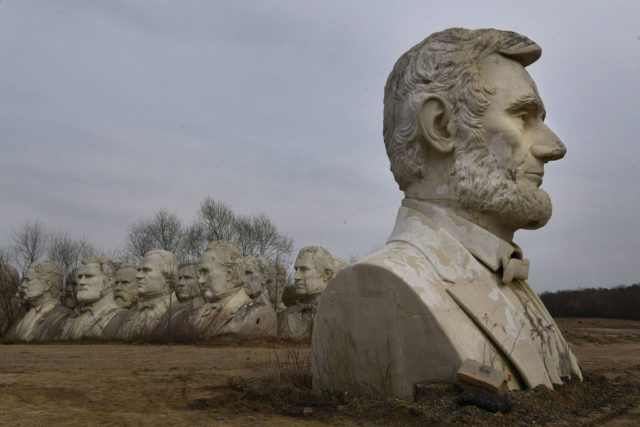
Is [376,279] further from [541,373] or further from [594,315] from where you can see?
[594,315]

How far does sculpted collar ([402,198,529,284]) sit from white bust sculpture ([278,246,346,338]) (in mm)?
10072

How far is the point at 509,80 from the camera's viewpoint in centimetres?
400

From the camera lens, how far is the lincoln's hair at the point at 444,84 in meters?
3.93

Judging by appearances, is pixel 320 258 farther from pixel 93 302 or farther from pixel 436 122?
pixel 436 122

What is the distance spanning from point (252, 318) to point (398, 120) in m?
9.00

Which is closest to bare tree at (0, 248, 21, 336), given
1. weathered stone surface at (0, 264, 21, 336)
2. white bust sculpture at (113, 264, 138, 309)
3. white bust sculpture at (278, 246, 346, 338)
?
weathered stone surface at (0, 264, 21, 336)

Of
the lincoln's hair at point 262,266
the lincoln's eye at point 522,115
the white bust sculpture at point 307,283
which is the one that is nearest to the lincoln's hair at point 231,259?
the white bust sculpture at point 307,283

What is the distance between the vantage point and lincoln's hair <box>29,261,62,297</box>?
1689cm

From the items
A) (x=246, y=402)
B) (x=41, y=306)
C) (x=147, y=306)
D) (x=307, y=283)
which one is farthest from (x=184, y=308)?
(x=246, y=402)

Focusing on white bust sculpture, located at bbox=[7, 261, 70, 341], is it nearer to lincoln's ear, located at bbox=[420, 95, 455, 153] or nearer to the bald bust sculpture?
the bald bust sculpture

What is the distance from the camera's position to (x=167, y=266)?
14719 mm

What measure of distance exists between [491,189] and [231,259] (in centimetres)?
1013

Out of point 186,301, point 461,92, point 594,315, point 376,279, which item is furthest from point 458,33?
point 594,315

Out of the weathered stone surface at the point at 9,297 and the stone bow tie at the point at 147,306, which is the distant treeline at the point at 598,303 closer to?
the stone bow tie at the point at 147,306
